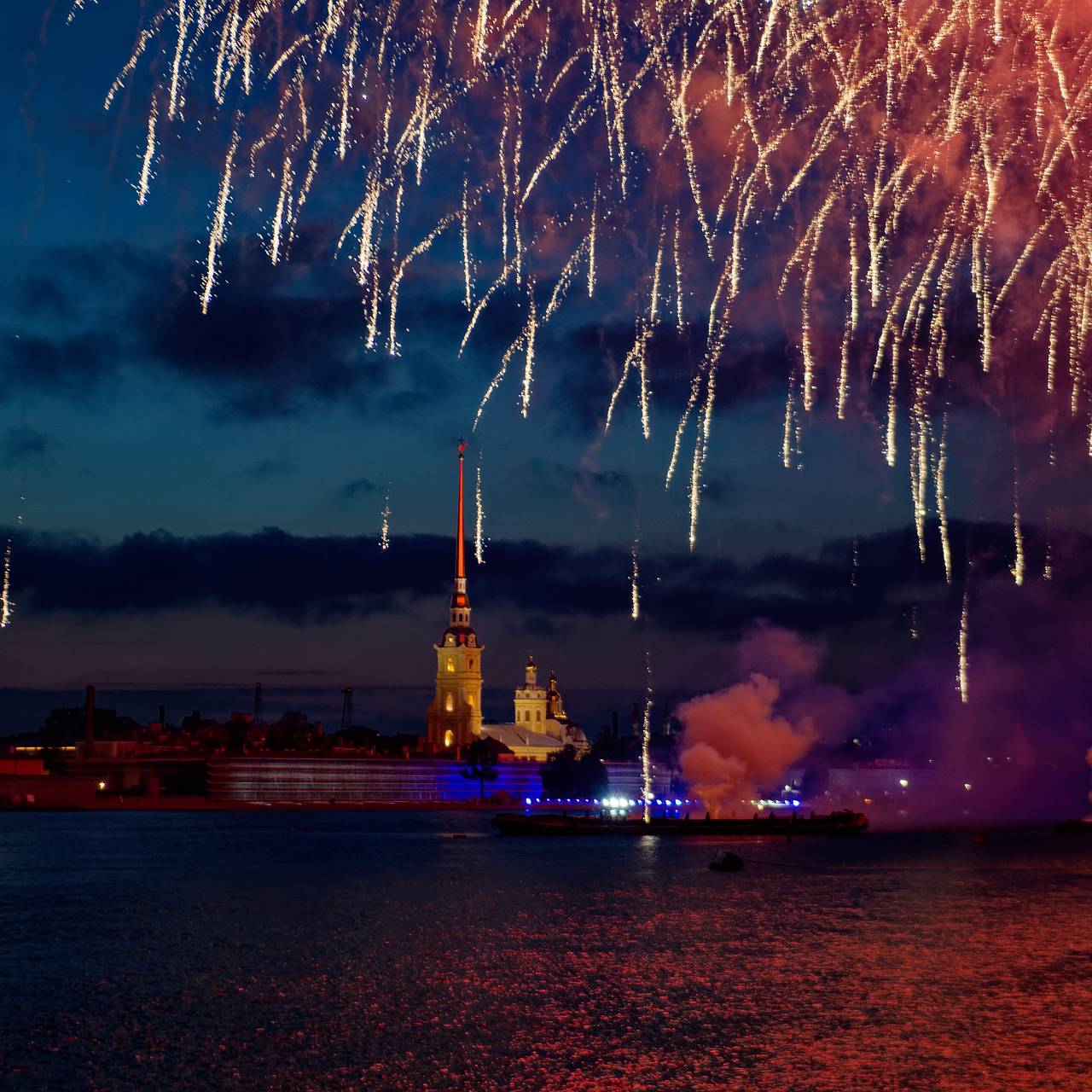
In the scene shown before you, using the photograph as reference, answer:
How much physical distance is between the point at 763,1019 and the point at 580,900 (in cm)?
2759

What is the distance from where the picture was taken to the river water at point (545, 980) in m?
28.1

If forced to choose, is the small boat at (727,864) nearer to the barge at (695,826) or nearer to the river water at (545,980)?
the river water at (545,980)

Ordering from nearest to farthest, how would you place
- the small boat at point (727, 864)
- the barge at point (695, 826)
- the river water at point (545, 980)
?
the river water at point (545, 980)
the small boat at point (727, 864)
the barge at point (695, 826)

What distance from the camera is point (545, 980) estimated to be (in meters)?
38.3

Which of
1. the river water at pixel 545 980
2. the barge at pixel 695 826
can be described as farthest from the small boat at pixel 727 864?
the barge at pixel 695 826

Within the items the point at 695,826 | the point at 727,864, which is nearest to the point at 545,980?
the point at 727,864

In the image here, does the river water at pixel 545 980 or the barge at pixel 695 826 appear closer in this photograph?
the river water at pixel 545 980

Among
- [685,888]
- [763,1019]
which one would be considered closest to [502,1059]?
[763,1019]

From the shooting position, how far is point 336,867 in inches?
3228

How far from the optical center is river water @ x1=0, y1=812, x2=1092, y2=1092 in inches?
1108

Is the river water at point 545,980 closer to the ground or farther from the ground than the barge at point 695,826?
farther from the ground

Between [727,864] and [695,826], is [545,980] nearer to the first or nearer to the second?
[727,864]

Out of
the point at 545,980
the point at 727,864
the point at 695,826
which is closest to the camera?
the point at 545,980

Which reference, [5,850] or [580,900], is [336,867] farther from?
[5,850]
